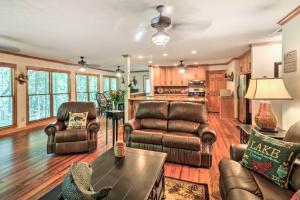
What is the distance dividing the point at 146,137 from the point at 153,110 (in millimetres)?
712

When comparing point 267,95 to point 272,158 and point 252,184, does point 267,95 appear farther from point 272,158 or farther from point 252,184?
point 252,184

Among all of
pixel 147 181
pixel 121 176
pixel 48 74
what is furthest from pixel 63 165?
pixel 48 74

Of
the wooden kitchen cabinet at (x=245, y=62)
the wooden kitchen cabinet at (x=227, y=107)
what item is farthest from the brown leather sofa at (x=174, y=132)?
the wooden kitchen cabinet at (x=227, y=107)

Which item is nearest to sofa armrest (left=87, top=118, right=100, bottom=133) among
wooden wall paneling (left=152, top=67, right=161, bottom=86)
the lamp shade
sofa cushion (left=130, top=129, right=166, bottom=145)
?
sofa cushion (left=130, top=129, right=166, bottom=145)

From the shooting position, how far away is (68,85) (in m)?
7.79

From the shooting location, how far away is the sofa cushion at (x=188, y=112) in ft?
11.4

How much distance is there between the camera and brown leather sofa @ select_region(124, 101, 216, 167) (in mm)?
2928

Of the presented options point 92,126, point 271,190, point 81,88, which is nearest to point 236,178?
point 271,190

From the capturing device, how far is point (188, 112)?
3537mm

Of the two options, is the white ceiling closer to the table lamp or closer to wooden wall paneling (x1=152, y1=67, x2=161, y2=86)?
the table lamp

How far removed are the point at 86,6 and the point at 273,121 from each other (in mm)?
3042

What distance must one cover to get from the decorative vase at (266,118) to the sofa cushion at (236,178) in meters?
0.92

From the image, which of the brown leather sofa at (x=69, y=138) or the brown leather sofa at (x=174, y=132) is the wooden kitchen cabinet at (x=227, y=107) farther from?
the brown leather sofa at (x=69, y=138)

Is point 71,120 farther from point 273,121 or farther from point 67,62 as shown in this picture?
point 67,62
